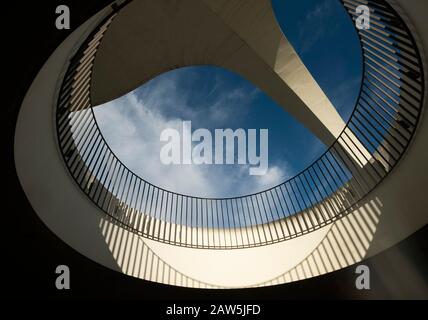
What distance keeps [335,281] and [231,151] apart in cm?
457

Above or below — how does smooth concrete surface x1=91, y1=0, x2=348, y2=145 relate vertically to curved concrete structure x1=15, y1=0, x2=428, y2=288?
above

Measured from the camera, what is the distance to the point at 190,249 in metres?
10.1

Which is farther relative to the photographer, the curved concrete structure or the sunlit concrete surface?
the sunlit concrete surface

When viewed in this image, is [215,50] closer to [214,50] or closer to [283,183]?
[214,50]

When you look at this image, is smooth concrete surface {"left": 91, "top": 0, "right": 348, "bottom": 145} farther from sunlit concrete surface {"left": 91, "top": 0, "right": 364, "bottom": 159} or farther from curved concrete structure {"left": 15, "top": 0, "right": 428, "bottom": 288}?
curved concrete structure {"left": 15, "top": 0, "right": 428, "bottom": 288}

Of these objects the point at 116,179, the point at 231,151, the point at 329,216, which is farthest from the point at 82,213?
the point at 329,216

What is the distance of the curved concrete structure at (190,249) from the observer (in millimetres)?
5918

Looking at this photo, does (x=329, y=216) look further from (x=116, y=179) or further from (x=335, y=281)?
(x=116, y=179)

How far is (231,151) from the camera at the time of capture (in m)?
10.8

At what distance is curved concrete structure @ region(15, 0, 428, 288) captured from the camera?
5918mm

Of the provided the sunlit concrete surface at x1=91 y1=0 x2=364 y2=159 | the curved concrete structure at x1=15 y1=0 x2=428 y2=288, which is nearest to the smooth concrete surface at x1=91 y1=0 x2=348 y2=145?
the sunlit concrete surface at x1=91 y1=0 x2=364 y2=159

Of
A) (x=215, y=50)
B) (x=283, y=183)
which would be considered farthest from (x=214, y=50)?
(x=283, y=183)

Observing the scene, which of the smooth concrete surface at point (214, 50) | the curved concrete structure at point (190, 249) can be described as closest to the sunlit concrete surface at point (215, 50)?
the smooth concrete surface at point (214, 50)

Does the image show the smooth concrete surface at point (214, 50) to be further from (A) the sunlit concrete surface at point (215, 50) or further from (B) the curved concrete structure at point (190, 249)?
(B) the curved concrete structure at point (190, 249)
